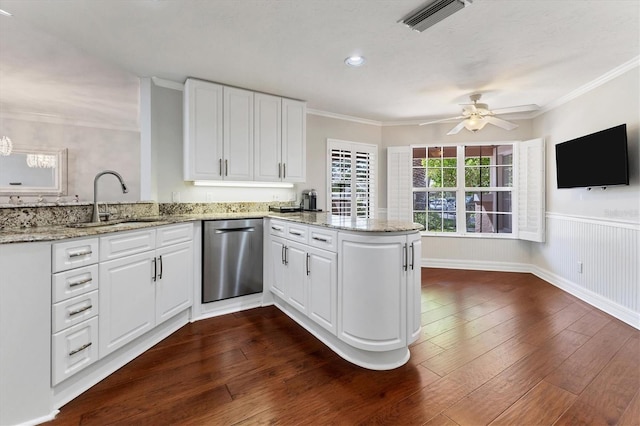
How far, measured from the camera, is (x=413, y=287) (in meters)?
2.11

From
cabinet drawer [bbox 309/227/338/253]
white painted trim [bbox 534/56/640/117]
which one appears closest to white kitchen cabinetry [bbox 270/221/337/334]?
cabinet drawer [bbox 309/227/338/253]

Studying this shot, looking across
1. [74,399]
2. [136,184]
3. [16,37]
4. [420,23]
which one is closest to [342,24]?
[420,23]

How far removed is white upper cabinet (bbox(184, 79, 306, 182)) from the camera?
10.4 ft

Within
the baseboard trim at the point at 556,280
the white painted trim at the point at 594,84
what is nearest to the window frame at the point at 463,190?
the baseboard trim at the point at 556,280

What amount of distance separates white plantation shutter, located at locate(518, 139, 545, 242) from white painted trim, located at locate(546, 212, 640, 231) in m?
0.19

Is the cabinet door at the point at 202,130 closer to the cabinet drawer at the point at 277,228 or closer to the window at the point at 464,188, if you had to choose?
the cabinet drawer at the point at 277,228

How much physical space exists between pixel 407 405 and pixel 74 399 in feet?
6.36

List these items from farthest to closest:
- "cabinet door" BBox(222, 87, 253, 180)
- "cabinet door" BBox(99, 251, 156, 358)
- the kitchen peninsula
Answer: "cabinet door" BBox(222, 87, 253, 180) < "cabinet door" BBox(99, 251, 156, 358) < the kitchen peninsula

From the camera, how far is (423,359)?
84.5 inches

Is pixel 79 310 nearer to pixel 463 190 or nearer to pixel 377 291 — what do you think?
pixel 377 291

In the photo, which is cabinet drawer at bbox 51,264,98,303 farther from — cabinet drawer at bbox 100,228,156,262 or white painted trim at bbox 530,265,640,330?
white painted trim at bbox 530,265,640,330

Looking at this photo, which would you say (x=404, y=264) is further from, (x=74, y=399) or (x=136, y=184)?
(x=136, y=184)

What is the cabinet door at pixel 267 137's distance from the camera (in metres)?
3.55

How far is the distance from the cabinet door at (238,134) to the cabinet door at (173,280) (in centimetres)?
107
